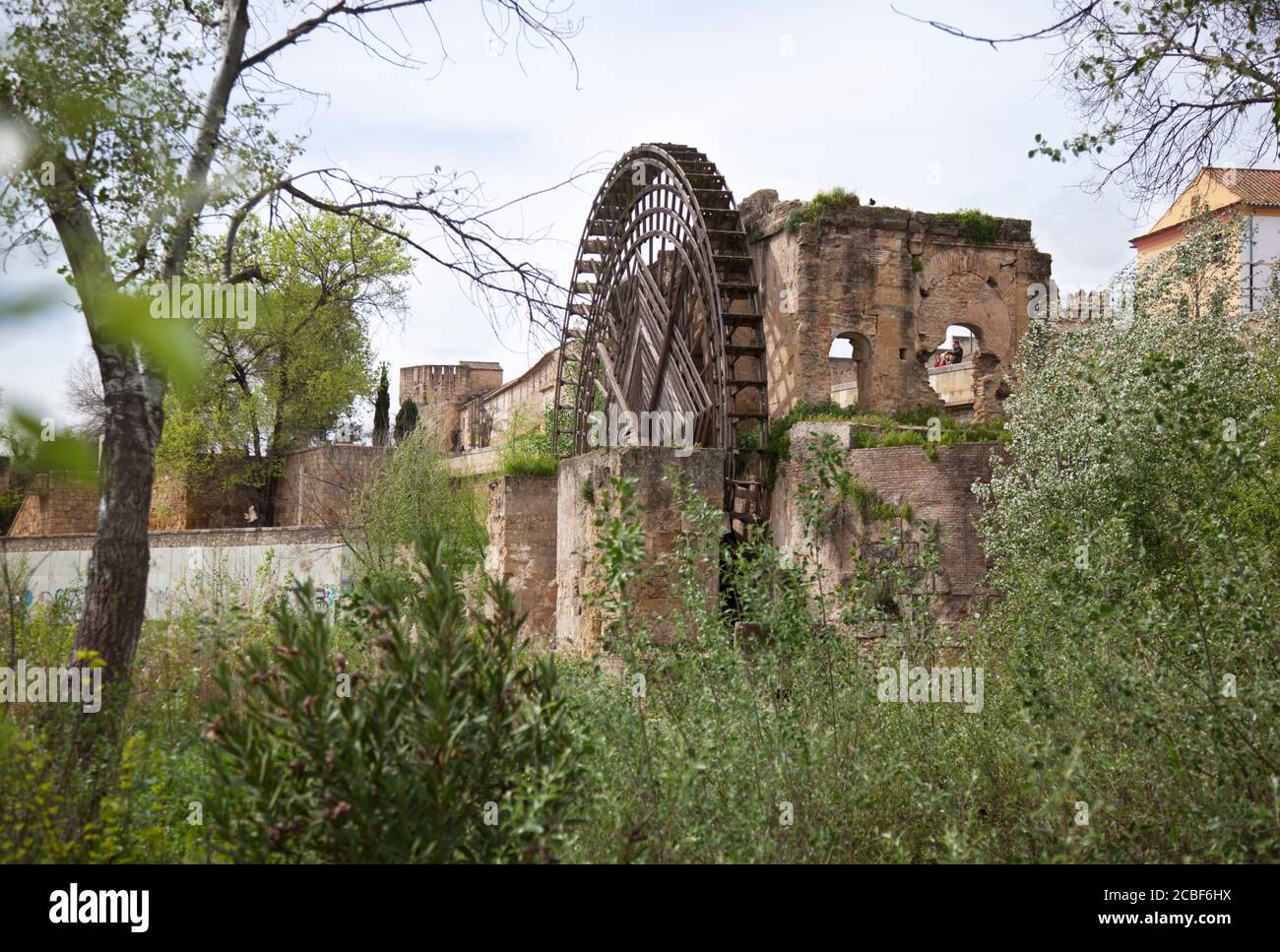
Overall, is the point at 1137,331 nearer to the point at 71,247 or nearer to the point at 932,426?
the point at 932,426

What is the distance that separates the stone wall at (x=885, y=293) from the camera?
16.1 meters

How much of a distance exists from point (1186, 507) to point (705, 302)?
38.0ft

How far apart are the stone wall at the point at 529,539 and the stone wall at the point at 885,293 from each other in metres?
3.61

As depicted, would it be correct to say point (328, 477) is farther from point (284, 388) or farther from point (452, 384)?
point (452, 384)

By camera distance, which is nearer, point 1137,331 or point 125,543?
point 125,543

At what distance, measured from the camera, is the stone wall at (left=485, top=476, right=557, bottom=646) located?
50.6 ft

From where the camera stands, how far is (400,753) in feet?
10.8

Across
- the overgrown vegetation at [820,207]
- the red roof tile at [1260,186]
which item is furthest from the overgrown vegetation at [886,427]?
the red roof tile at [1260,186]

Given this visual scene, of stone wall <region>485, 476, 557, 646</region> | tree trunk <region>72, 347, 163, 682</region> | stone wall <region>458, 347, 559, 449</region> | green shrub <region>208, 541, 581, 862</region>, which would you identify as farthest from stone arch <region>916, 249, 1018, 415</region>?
green shrub <region>208, 541, 581, 862</region>

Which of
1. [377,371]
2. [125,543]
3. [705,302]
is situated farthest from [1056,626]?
[377,371]

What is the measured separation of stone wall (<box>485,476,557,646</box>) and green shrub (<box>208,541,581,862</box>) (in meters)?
11.8

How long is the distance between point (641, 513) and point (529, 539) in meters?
5.74

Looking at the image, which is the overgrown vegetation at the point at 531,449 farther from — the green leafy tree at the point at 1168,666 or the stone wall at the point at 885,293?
the green leafy tree at the point at 1168,666

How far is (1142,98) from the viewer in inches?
281
